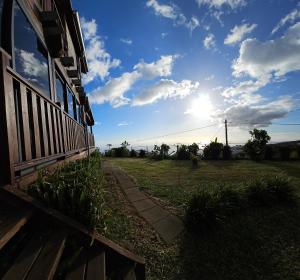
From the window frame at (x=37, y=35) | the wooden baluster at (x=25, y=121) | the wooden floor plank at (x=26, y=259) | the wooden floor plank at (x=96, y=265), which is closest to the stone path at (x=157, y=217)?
the wooden floor plank at (x=96, y=265)

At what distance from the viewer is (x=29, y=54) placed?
3.54 m

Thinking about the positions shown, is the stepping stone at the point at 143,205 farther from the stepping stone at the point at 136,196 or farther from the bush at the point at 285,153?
the bush at the point at 285,153

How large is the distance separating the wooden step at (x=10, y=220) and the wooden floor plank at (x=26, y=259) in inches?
8.3

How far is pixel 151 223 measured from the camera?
3.48 metres

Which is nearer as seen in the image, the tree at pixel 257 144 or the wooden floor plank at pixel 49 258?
the wooden floor plank at pixel 49 258

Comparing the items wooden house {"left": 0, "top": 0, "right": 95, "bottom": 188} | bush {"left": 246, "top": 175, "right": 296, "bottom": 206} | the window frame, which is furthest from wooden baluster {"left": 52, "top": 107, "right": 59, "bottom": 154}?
bush {"left": 246, "top": 175, "right": 296, "bottom": 206}

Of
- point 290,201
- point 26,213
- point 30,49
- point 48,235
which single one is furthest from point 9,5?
point 290,201

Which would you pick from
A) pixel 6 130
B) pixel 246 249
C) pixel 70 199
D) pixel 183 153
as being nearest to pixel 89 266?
pixel 70 199

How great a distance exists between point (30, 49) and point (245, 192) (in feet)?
16.9

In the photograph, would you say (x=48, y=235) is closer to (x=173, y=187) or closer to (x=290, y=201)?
(x=173, y=187)

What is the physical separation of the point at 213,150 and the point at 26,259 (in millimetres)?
16690

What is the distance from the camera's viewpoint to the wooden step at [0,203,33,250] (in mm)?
1478

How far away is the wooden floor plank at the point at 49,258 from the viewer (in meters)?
1.50

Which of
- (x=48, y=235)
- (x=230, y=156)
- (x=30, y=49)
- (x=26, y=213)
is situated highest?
(x=30, y=49)
